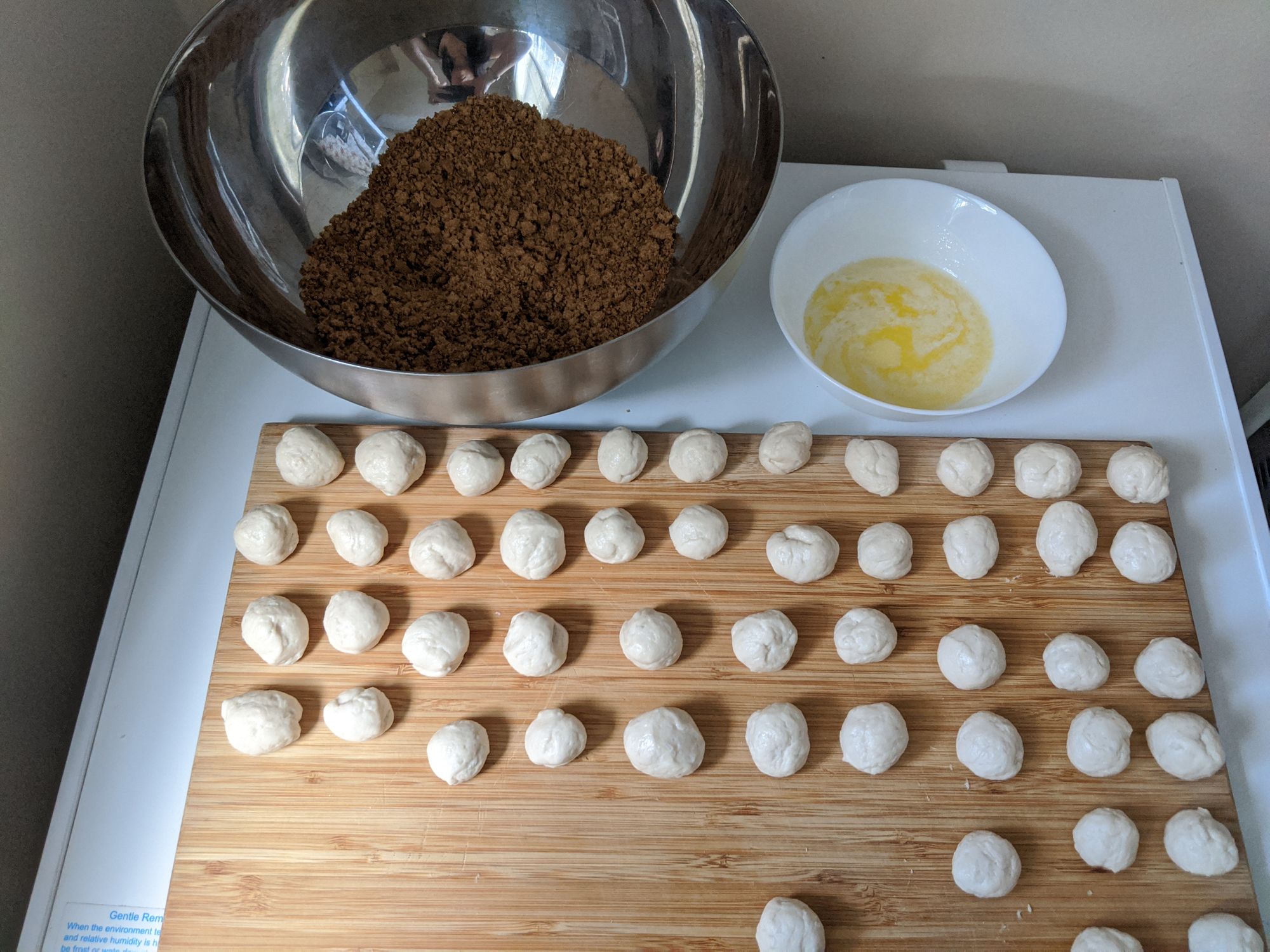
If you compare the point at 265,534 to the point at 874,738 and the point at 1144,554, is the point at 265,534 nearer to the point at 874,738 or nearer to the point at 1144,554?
the point at 874,738

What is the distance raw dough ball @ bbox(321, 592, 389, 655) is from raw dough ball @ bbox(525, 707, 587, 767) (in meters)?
0.23

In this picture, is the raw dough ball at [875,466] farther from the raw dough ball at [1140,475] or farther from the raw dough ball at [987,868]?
the raw dough ball at [987,868]

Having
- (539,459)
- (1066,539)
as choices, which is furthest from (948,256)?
(539,459)

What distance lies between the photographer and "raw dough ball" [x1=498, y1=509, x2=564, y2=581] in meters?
1.05

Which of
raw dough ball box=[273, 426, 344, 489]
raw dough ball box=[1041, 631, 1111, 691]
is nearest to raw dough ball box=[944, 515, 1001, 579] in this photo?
raw dough ball box=[1041, 631, 1111, 691]

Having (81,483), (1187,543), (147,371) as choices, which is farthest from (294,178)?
(1187,543)

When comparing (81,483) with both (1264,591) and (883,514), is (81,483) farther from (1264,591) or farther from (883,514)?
(1264,591)

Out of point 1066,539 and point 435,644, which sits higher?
point 435,644

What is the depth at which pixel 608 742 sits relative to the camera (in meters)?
1.01

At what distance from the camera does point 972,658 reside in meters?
1.03

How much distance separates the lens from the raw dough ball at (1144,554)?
1.09 meters

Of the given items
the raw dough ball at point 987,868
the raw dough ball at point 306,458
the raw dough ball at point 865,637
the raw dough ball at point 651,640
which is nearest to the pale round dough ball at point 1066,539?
the raw dough ball at point 865,637

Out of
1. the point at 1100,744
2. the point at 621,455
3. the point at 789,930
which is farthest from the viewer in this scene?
the point at 621,455

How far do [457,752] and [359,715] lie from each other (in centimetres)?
13
